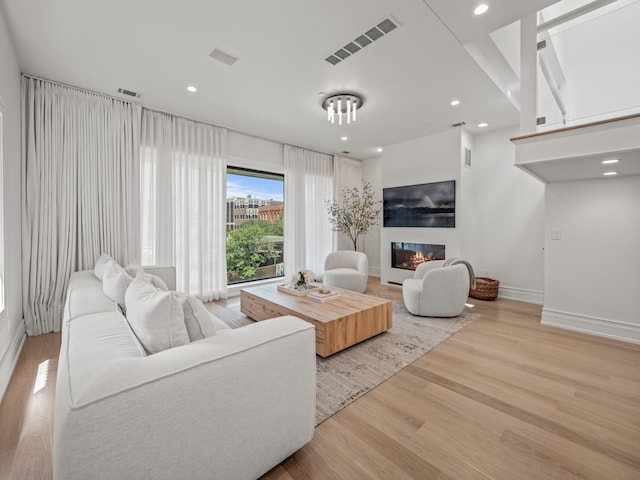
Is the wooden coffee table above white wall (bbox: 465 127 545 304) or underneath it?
underneath

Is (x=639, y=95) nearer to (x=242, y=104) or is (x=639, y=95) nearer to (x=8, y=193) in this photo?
(x=242, y=104)

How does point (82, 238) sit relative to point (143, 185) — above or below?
below

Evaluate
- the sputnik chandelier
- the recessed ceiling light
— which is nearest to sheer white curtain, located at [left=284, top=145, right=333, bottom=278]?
the sputnik chandelier

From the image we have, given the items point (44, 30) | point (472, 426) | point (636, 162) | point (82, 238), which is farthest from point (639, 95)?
point (82, 238)

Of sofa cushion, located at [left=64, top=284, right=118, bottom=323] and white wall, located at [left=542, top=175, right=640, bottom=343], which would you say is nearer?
sofa cushion, located at [left=64, top=284, right=118, bottom=323]

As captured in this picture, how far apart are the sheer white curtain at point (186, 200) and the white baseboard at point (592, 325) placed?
4.50m

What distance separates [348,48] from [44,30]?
102 inches

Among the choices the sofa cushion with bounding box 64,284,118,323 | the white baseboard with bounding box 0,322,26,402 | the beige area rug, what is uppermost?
the sofa cushion with bounding box 64,284,118,323

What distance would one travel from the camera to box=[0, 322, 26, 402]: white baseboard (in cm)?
199

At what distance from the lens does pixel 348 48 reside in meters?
2.56

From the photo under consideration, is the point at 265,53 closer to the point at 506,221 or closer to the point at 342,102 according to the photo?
the point at 342,102

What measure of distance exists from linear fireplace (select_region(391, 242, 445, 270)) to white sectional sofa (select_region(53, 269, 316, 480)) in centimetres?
417

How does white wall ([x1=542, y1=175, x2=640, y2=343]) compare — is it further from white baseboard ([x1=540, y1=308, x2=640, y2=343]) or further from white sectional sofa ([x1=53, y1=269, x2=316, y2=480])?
white sectional sofa ([x1=53, y1=269, x2=316, y2=480])

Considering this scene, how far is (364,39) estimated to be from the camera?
8.00ft
